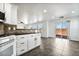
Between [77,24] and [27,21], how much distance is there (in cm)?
117

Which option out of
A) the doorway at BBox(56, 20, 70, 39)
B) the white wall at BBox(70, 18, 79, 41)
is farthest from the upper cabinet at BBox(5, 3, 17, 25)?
the white wall at BBox(70, 18, 79, 41)

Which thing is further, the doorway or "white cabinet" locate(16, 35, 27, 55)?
"white cabinet" locate(16, 35, 27, 55)

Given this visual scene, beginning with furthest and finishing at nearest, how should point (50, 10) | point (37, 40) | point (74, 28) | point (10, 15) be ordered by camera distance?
1. point (37, 40)
2. point (10, 15)
3. point (50, 10)
4. point (74, 28)

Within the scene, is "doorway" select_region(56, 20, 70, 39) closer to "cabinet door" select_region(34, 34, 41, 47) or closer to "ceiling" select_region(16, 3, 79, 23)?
"ceiling" select_region(16, 3, 79, 23)

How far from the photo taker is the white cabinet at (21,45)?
2798 millimetres

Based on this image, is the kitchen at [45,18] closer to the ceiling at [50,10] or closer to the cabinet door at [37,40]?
the ceiling at [50,10]

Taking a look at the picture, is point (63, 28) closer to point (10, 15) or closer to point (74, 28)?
point (74, 28)

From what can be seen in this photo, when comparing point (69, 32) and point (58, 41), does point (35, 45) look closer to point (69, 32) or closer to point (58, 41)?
point (58, 41)

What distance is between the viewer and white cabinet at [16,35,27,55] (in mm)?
2798

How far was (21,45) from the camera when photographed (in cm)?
299

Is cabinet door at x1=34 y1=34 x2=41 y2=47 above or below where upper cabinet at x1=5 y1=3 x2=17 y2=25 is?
below

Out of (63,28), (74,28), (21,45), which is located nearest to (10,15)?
(21,45)

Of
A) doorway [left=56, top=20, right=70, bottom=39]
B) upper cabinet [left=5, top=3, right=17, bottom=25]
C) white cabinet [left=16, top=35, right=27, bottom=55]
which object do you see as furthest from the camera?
white cabinet [left=16, top=35, right=27, bottom=55]

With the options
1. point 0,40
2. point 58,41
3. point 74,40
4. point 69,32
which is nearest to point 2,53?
point 0,40
